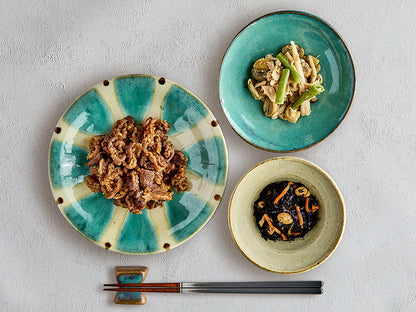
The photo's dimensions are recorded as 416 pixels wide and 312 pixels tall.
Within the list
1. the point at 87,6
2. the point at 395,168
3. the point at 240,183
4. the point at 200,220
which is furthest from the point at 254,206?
the point at 87,6

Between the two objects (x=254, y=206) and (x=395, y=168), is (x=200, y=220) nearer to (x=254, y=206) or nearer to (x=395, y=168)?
(x=254, y=206)

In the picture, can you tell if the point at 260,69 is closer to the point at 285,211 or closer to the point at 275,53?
the point at 275,53

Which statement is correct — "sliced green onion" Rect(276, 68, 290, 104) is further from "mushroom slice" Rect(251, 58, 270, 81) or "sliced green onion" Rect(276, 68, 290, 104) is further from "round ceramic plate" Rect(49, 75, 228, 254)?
"round ceramic plate" Rect(49, 75, 228, 254)

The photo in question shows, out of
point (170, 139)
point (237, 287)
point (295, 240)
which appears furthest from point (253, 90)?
point (237, 287)

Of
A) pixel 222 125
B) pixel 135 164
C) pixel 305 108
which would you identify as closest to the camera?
pixel 135 164

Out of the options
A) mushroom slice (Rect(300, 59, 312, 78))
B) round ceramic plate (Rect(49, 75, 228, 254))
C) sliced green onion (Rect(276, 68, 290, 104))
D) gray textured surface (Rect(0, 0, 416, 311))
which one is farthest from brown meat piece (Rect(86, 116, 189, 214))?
mushroom slice (Rect(300, 59, 312, 78))

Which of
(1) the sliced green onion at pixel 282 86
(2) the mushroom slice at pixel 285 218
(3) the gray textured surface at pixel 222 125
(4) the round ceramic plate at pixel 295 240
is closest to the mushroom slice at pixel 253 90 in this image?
(1) the sliced green onion at pixel 282 86
